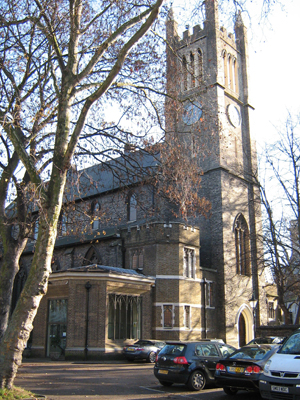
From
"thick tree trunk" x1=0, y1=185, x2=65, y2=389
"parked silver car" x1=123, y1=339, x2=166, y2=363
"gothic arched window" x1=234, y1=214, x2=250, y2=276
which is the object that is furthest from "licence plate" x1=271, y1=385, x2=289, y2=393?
"gothic arched window" x1=234, y1=214, x2=250, y2=276

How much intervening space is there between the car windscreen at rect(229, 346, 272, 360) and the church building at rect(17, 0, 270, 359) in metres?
6.64

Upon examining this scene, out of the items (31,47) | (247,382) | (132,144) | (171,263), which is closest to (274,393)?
(247,382)

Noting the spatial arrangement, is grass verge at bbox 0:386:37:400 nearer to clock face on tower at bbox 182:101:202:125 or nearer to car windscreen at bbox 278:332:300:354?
car windscreen at bbox 278:332:300:354

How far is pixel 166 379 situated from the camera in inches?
472

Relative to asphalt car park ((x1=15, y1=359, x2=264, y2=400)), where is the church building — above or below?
above

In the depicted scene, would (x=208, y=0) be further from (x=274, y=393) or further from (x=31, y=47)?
(x=274, y=393)

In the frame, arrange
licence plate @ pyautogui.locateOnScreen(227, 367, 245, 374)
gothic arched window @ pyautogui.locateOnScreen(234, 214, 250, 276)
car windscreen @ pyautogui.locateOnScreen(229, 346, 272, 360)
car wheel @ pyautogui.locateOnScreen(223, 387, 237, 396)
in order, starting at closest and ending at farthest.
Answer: licence plate @ pyautogui.locateOnScreen(227, 367, 245, 374) < car windscreen @ pyautogui.locateOnScreen(229, 346, 272, 360) < car wheel @ pyautogui.locateOnScreen(223, 387, 237, 396) < gothic arched window @ pyautogui.locateOnScreen(234, 214, 250, 276)

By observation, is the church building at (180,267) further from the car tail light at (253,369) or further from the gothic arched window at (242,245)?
the car tail light at (253,369)

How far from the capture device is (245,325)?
30.7 m

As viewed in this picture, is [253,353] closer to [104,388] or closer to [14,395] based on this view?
[104,388]

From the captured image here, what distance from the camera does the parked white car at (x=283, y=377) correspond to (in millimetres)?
8130

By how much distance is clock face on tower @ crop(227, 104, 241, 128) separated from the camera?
3438 centimetres

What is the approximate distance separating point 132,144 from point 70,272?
11027 mm

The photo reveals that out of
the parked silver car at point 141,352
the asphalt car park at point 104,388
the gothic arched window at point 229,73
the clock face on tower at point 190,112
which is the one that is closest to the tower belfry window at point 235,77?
the gothic arched window at point 229,73
